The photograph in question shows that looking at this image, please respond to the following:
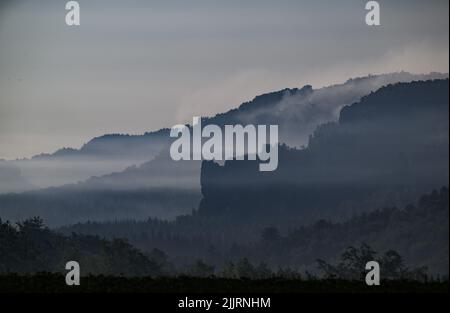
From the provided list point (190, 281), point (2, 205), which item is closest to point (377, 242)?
point (2, 205)

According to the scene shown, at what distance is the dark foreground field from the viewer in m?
21.1

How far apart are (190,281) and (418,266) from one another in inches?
626

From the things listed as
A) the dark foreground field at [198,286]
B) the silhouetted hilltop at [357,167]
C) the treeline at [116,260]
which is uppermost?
the silhouetted hilltop at [357,167]

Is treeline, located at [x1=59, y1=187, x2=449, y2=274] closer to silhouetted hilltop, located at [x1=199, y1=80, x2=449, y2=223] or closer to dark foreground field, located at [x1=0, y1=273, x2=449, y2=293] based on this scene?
silhouetted hilltop, located at [x1=199, y1=80, x2=449, y2=223]

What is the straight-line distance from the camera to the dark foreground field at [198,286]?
21.1 meters

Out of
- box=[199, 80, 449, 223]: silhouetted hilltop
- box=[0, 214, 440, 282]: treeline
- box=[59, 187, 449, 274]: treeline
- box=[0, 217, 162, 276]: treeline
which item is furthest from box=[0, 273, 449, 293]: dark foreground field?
box=[0, 217, 162, 276]: treeline

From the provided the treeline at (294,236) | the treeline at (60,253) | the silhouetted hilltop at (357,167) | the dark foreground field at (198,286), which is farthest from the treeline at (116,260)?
the dark foreground field at (198,286)

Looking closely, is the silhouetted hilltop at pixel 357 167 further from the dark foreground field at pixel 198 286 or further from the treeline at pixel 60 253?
the dark foreground field at pixel 198 286

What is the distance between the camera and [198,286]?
21516mm

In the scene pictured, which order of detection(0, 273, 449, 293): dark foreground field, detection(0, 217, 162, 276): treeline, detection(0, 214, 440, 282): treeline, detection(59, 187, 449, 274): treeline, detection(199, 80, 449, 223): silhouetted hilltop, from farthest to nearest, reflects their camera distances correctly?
detection(0, 217, 162, 276): treeline
detection(59, 187, 449, 274): treeline
detection(0, 214, 440, 282): treeline
detection(199, 80, 449, 223): silhouetted hilltop
detection(0, 273, 449, 293): dark foreground field
